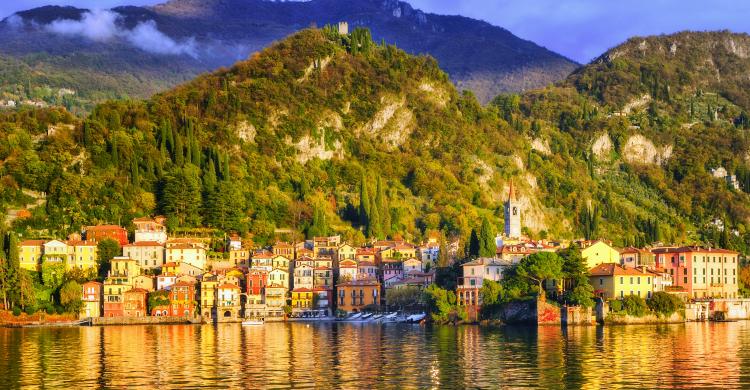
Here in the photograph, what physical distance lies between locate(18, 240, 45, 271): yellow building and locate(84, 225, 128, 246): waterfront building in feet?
20.5

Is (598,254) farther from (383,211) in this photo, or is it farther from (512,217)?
(512,217)

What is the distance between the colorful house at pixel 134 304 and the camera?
96750 millimetres

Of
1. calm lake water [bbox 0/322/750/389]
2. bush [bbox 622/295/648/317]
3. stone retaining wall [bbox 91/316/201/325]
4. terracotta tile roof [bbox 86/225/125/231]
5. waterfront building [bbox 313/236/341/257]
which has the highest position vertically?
terracotta tile roof [bbox 86/225/125/231]

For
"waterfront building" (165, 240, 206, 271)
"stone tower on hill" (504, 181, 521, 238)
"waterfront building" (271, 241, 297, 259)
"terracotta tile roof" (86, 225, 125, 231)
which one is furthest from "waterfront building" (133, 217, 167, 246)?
"stone tower on hill" (504, 181, 521, 238)

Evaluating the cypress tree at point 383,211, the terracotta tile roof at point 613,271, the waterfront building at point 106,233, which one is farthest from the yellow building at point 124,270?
the terracotta tile roof at point 613,271

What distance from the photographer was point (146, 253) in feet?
349

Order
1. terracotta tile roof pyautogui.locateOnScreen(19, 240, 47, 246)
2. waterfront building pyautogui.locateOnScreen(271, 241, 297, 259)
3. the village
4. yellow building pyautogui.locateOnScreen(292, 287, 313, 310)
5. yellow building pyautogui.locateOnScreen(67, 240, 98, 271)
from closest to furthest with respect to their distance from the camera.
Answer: the village < terracotta tile roof pyautogui.locateOnScreen(19, 240, 47, 246) < yellow building pyautogui.locateOnScreen(67, 240, 98, 271) < yellow building pyautogui.locateOnScreen(292, 287, 313, 310) < waterfront building pyautogui.locateOnScreen(271, 241, 297, 259)

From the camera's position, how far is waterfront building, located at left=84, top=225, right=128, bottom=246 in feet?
347

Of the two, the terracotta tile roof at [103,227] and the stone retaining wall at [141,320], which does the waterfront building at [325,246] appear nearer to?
the terracotta tile roof at [103,227]

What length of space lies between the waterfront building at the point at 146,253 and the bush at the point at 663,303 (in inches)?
1802

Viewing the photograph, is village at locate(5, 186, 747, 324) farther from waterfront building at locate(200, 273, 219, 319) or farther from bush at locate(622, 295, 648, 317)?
bush at locate(622, 295, 648, 317)

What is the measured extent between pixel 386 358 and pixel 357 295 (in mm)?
49190

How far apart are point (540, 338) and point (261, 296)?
40024mm

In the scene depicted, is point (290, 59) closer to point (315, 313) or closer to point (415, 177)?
point (415, 177)
